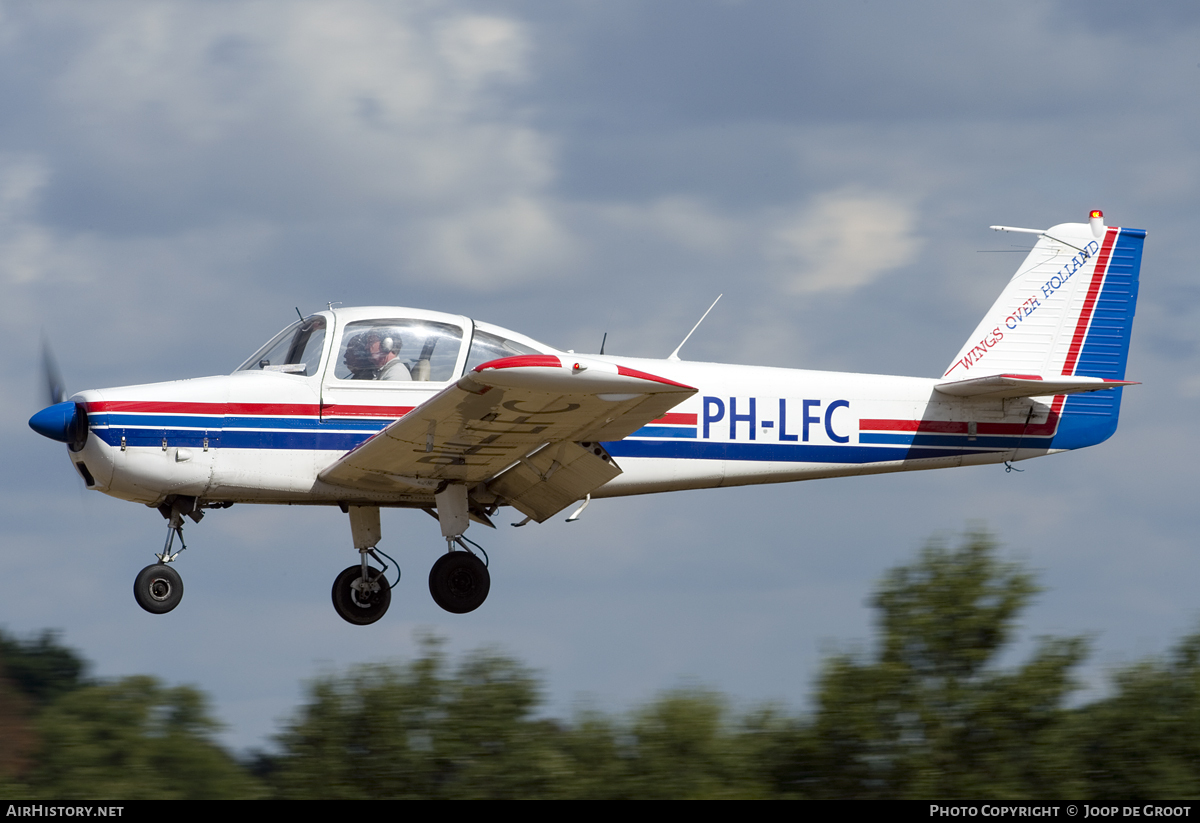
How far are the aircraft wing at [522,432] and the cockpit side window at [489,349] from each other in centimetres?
82

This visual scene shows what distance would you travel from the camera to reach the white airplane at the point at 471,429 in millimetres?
10211

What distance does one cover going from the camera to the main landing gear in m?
11.5

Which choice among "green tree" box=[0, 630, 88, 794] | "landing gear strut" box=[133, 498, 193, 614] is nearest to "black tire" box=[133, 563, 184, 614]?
"landing gear strut" box=[133, 498, 193, 614]

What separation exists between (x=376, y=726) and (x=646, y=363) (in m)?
5.53

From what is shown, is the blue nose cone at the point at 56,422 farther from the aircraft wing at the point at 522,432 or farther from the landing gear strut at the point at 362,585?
the landing gear strut at the point at 362,585

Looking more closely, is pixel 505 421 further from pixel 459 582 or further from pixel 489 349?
pixel 459 582

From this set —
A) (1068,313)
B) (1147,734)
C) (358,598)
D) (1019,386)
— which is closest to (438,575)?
(358,598)

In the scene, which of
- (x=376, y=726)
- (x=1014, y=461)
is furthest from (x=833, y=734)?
(x=376, y=726)

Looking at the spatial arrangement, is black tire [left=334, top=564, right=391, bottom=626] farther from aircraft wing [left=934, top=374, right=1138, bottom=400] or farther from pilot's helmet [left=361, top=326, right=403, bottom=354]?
Result: aircraft wing [left=934, top=374, right=1138, bottom=400]

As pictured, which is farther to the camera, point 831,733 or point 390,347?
point 831,733

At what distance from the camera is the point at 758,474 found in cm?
1240

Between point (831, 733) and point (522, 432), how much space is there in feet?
19.5

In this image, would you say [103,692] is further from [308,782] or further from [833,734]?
[833,734]

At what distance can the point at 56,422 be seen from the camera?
1059cm
